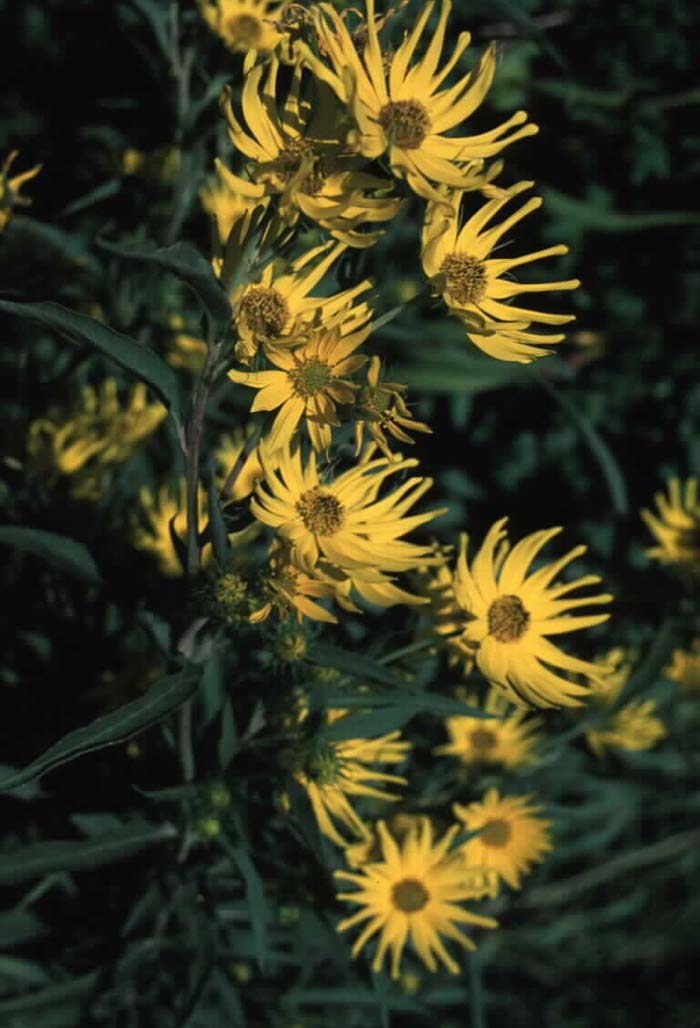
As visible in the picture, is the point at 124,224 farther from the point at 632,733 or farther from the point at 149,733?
the point at 632,733

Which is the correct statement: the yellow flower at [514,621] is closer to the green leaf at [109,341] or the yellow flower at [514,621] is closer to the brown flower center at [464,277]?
the brown flower center at [464,277]

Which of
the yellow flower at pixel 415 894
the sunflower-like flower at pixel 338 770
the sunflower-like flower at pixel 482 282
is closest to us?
the sunflower-like flower at pixel 482 282

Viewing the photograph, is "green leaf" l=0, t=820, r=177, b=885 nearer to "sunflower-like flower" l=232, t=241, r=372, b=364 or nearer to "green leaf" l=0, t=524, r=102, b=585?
"green leaf" l=0, t=524, r=102, b=585

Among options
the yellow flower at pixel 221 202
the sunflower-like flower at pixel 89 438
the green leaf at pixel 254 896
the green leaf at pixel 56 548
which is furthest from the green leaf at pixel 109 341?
the yellow flower at pixel 221 202

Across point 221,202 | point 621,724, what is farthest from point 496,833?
point 221,202

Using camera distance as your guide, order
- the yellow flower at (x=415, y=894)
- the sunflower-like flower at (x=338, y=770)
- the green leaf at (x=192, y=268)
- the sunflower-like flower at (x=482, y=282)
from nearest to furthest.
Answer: the green leaf at (x=192, y=268) < the sunflower-like flower at (x=482, y=282) < the sunflower-like flower at (x=338, y=770) < the yellow flower at (x=415, y=894)

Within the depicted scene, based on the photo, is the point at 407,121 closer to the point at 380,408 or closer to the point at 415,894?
the point at 380,408
